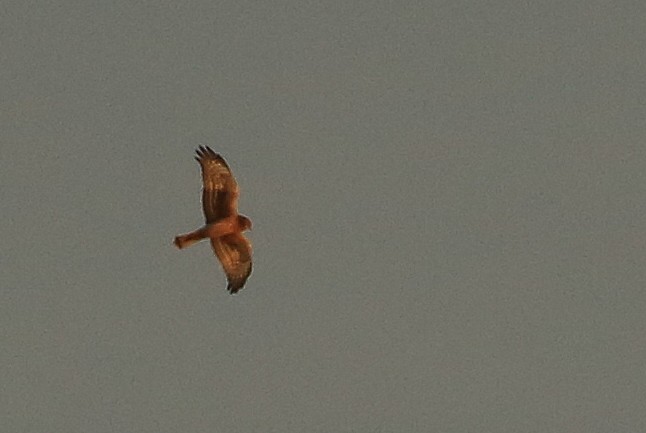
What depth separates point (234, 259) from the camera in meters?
59.2

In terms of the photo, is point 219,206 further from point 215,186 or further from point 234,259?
point 234,259

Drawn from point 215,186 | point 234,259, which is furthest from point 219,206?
point 234,259

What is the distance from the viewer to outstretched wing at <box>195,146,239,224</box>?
57.2 meters

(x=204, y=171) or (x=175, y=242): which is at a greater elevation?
(x=204, y=171)

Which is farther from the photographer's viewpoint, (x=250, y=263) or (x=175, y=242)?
(x=250, y=263)

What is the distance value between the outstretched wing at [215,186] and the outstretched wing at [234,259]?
1.59 meters

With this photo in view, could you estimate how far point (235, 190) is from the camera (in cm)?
5722

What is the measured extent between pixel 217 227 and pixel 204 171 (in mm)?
2579

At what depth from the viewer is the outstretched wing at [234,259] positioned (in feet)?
192

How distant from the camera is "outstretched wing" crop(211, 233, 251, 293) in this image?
5862 cm

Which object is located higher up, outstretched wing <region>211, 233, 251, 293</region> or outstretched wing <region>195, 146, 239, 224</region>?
outstretched wing <region>195, 146, 239, 224</region>

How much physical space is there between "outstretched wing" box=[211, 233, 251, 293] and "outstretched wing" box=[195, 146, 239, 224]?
1.59 m

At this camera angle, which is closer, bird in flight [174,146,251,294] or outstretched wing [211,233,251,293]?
bird in flight [174,146,251,294]

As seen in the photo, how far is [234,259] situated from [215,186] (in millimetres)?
3711
